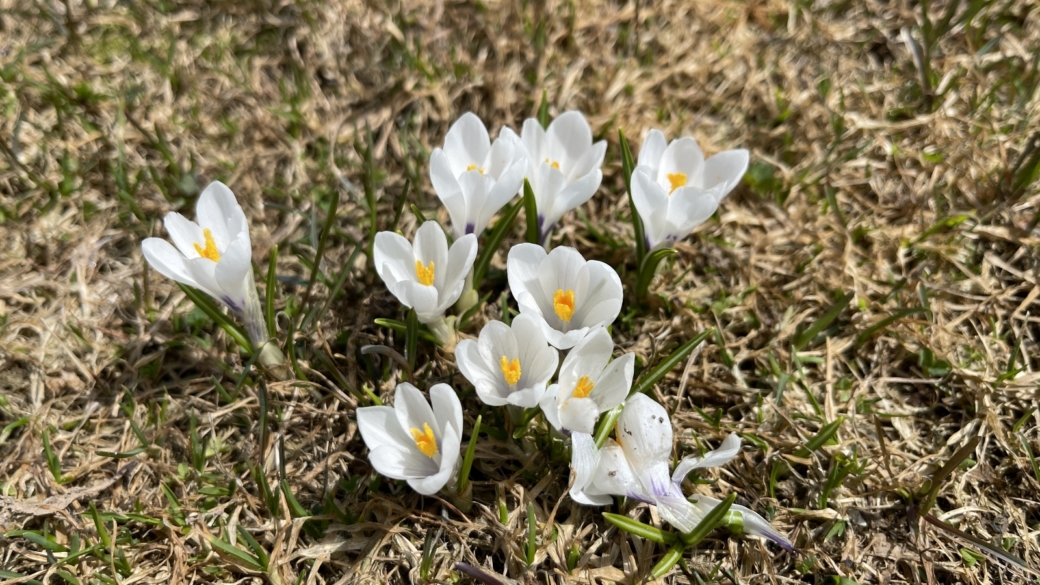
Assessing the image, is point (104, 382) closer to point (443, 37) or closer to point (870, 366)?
point (443, 37)

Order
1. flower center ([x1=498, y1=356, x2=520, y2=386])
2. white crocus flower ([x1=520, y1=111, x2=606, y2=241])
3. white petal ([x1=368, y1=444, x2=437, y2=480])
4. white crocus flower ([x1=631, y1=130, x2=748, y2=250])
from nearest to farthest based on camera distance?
white petal ([x1=368, y1=444, x2=437, y2=480]), flower center ([x1=498, y1=356, x2=520, y2=386]), white crocus flower ([x1=631, y1=130, x2=748, y2=250]), white crocus flower ([x1=520, y1=111, x2=606, y2=241])

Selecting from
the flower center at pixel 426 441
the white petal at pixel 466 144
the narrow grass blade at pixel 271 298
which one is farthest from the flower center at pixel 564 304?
the narrow grass blade at pixel 271 298

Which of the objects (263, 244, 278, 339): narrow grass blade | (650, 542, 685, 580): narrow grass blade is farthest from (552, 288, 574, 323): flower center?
(263, 244, 278, 339): narrow grass blade

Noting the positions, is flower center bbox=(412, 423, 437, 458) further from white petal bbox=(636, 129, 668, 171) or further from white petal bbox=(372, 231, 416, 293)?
white petal bbox=(636, 129, 668, 171)

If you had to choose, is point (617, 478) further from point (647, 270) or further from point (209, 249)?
point (209, 249)

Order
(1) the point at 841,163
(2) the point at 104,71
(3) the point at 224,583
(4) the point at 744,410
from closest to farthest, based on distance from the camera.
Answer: (3) the point at 224,583 → (4) the point at 744,410 → (1) the point at 841,163 → (2) the point at 104,71

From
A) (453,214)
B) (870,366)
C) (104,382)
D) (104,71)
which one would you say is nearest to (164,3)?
(104,71)

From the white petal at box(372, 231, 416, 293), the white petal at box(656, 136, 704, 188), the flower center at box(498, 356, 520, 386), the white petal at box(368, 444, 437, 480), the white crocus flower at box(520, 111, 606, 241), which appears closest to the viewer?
the white petal at box(368, 444, 437, 480)
